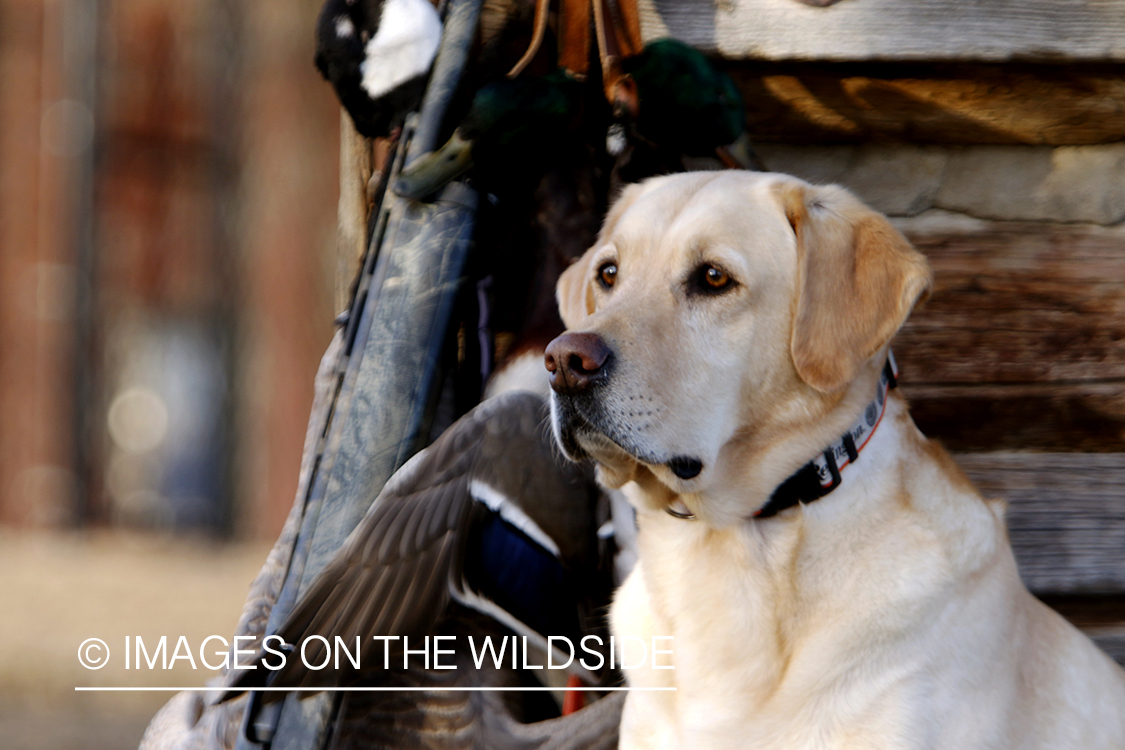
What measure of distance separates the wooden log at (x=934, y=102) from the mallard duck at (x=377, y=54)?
776 mm

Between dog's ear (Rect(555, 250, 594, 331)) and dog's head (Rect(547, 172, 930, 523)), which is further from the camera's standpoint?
dog's ear (Rect(555, 250, 594, 331))

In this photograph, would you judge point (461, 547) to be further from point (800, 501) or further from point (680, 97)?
point (680, 97)

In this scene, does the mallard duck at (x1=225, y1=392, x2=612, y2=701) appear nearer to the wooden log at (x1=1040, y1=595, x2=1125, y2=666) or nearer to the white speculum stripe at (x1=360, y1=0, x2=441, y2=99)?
the white speculum stripe at (x1=360, y1=0, x2=441, y2=99)

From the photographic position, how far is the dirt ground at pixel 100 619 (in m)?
3.12

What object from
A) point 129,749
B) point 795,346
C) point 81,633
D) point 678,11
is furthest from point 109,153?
point 795,346

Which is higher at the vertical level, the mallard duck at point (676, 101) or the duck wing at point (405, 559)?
the mallard duck at point (676, 101)

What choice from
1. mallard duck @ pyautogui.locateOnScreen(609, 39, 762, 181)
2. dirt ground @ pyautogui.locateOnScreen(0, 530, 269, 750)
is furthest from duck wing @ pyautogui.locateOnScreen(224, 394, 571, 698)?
dirt ground @ pyautogui.locateOnScreen(0, 530, 269, 750)

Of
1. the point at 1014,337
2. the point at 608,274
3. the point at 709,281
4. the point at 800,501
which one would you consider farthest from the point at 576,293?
the point at 1014,337

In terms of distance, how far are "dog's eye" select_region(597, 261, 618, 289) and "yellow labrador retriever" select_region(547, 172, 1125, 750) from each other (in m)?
0.06

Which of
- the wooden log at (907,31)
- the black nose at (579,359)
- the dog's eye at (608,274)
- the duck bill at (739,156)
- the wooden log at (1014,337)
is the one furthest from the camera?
the wooden log at (1014,337)

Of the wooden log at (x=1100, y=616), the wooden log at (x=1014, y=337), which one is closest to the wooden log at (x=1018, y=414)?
the wooden log at (x=1014, y=337)

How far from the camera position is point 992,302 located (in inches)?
82.5

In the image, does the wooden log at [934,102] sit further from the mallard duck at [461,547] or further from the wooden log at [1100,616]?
the wooden log at [1100,616]

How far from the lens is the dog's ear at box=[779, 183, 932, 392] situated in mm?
1194
